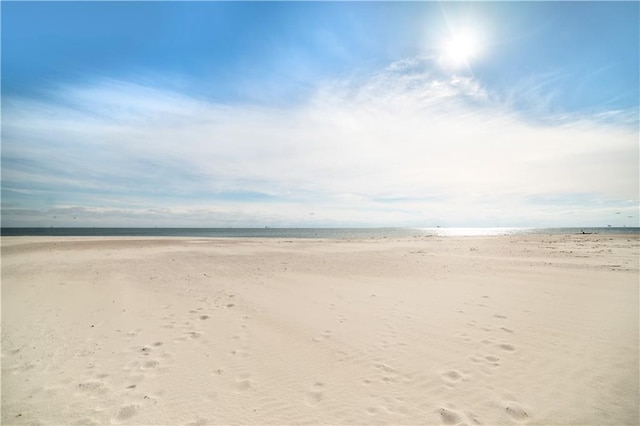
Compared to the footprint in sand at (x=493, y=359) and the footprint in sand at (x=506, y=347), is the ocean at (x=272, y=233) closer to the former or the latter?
the footprint in sand at (x=506, y=347)

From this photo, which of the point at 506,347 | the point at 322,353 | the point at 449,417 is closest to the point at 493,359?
the point at 506,347

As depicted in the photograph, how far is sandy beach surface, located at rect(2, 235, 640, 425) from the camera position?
471 centimetres

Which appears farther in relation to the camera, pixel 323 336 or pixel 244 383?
pixel 323 336

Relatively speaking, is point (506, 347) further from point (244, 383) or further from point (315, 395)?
point (244, 383)

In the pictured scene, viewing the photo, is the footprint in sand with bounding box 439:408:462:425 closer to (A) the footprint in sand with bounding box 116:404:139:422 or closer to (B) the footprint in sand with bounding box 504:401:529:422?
(B) the footprint in sand with bounding box 504:401:529:422

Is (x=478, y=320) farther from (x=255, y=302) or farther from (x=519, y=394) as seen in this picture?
(x=255, y=302)

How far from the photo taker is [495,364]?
236 inches

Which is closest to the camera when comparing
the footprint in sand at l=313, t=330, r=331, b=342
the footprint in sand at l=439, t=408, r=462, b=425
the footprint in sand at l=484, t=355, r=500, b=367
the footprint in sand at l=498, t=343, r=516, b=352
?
the footprint in sand at l=439, t=408, r=462, b=425

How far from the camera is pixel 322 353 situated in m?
6.69

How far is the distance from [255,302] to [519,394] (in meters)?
8.28

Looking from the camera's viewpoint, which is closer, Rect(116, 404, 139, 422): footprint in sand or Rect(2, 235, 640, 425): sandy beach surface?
Rect(116, 404, 139, 422): footprint in sand

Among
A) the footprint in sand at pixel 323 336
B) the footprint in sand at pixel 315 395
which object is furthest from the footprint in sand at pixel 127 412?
the footprint in sand at pixel 323 336

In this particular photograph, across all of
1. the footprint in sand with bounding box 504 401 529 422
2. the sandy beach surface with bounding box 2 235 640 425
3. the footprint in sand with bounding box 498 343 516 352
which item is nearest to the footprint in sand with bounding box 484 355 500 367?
the sandy beach surface with bounding box 2 235 640 425

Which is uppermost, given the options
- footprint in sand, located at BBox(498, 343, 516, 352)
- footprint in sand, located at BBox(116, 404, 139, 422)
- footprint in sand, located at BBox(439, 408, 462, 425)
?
footprint in sand, located at BBox(498, 343, 516, 352)
